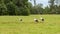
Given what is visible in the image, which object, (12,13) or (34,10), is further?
(34,10)

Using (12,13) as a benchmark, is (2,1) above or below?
above

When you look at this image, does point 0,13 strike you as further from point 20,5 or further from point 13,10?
point 20,5

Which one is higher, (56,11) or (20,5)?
(20,5)

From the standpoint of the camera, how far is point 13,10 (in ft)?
189

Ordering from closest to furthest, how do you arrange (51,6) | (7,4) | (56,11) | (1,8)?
(1,8) < (7,4) < (56,11) < (51,6)

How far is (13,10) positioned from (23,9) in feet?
11.2

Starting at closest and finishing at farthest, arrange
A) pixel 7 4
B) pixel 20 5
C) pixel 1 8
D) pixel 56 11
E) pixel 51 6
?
1. pixel 1 8
2. pixel 7 4
3. pixel 20 5
4. pixel 56 11
5. pixel 51 6

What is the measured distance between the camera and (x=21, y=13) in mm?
59812

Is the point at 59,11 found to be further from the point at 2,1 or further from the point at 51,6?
the point at 2,1

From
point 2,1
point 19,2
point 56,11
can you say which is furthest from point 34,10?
point 2,1

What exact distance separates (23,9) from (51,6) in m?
36.2

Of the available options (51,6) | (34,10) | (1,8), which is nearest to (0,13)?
(1,8)

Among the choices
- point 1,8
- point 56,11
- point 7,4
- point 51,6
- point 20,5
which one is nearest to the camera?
point 1,8

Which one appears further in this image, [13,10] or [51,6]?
[51,6]
